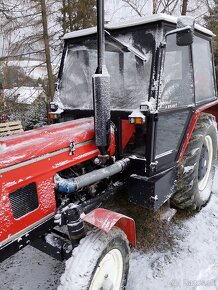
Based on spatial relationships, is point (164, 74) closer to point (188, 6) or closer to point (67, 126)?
point (67, 126)

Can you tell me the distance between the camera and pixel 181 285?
2379 mm

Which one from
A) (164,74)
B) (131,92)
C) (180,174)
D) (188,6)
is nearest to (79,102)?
(131,92)

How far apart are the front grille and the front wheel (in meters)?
0.44

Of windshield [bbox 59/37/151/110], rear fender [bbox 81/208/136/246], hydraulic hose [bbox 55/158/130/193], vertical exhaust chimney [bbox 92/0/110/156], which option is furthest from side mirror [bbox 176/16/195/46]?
rear fender [bbox 81/208/136/246]

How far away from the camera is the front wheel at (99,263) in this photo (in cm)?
183

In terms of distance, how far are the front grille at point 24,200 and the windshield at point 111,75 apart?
1213 millimetres

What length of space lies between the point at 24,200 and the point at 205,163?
2.59 meters

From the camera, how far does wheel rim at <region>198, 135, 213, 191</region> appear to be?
361cm

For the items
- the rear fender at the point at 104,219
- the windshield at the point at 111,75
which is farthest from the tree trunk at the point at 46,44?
the rear fender at the point at 104,219

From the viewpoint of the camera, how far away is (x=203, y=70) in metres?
3.42

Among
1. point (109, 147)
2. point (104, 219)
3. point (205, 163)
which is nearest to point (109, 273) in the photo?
point (104, 219)

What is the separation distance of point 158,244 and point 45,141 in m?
1.70

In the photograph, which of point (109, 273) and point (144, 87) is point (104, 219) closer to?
point (109, 273)

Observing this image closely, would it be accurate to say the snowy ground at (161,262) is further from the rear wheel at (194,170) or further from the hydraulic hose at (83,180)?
the hydraulic hose at (83,180)
